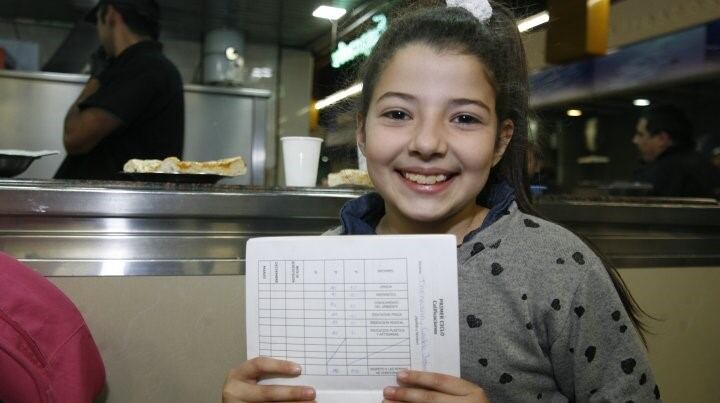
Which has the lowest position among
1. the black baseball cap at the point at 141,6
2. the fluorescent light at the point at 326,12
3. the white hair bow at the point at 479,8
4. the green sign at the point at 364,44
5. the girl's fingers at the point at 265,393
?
the girl's fingers at the point at 265,393

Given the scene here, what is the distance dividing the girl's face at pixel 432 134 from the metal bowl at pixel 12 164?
29.0 inches

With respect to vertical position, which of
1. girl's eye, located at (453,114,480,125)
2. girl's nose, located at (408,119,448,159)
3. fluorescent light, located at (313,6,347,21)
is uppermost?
fluorescent light, located at (313,6,347,21)

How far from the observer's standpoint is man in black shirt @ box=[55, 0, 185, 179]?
1567mm

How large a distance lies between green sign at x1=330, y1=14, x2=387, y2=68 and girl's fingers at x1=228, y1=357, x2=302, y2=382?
59cm

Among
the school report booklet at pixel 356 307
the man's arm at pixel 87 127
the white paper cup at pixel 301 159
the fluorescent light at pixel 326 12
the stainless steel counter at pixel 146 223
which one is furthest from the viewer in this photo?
the fluorescent light at pixel 326 12

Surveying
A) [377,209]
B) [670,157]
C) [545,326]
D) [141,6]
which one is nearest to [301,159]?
[377,209]

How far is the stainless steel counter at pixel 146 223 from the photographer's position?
1.11 metres

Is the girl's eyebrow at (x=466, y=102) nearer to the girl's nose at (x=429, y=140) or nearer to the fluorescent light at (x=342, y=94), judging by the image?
the girl's nose at (x=429, y=140)

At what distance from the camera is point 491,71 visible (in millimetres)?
957

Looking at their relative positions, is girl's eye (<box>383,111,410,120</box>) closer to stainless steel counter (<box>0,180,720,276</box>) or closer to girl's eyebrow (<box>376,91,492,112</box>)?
girl's eyebrow (<box>376,91,492,112</box>)

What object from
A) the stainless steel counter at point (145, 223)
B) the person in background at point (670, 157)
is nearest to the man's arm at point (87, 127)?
the stainless steel counter at point (145, 223)

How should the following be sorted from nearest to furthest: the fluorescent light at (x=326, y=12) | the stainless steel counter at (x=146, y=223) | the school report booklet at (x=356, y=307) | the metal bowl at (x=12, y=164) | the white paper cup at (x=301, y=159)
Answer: the school report booklet at (x=356, y=307)
the stainless steel counter at (x=146, y=223)
the metal bowl at (x=12, y=164)
the white paper cup at (x=301, y=159)
the fluorescent light at (x=326, y=12)

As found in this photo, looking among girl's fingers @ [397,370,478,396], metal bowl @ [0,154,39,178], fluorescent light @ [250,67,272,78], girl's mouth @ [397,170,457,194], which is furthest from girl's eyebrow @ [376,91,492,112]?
fluorescent light @ [250,67,272,78]

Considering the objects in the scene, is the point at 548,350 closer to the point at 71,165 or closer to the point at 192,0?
the point at 71,165
